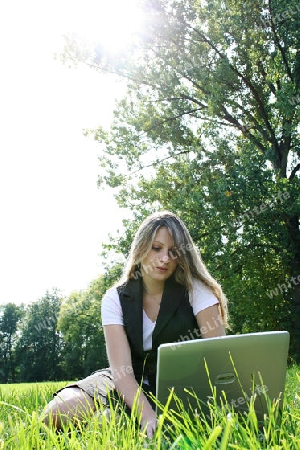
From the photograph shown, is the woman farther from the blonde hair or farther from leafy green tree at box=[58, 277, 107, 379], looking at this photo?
leafy green tree at box=[58, 277, 107, 379]

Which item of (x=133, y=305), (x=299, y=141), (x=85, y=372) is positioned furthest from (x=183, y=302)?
(x=85, y=372)

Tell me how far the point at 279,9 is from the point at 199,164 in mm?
4785

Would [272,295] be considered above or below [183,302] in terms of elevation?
below

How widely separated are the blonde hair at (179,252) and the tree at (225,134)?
9.24 meters

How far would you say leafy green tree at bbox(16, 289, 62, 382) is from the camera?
55625 millimetres

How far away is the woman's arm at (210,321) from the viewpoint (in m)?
3.20

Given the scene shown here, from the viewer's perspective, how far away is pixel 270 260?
1688 centimetres

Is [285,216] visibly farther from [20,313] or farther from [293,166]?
[20,313]

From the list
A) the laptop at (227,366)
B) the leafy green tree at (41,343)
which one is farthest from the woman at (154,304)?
the leafy green tree at (41,343)

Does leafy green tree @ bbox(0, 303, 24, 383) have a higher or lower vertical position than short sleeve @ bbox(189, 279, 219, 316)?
lower

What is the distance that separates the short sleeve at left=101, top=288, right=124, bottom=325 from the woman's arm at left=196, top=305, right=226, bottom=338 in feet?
1.80

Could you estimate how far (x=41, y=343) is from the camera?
189 ft

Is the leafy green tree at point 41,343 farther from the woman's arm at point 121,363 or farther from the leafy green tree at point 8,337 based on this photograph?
the woman's arm at point 121,363

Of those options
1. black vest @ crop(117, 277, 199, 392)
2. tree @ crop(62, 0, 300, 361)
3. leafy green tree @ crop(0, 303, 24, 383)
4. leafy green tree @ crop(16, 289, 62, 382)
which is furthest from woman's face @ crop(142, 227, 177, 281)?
leafy green tree @ crop(0, 303, 24, 383)
